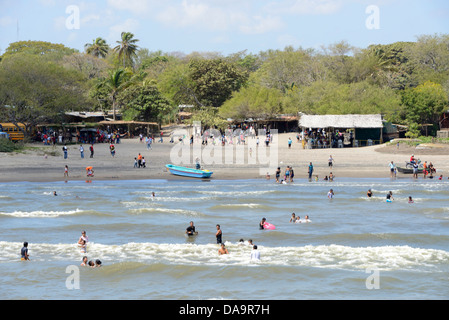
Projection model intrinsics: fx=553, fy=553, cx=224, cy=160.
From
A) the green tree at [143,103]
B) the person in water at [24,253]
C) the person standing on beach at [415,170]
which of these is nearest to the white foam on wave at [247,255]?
the person in water at [24,253]

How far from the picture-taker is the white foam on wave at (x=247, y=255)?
21609mm

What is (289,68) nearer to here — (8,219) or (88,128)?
(88,128)

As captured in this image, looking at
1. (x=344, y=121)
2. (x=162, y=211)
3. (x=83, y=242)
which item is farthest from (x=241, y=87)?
(x=83, y=242)

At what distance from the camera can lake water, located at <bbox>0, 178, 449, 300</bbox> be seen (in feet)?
63.4

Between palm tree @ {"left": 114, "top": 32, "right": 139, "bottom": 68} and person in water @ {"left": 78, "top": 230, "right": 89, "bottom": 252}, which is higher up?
palm tree @ {"left": 114, "top": 32, "right": 139, "bottom": 68}

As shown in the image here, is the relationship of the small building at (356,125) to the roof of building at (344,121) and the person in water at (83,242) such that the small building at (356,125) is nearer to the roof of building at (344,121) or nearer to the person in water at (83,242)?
the roof of building at (344,121)

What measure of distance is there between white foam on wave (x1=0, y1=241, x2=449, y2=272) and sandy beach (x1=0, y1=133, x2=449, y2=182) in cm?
1828

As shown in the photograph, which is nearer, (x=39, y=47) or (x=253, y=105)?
(x=253, y=105)

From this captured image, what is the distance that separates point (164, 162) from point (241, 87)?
1131 inches

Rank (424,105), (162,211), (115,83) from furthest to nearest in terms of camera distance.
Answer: (115,83) → (424,105) → (162,211)

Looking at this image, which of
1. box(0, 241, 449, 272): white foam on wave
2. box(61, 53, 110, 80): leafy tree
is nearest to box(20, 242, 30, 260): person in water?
box(0, 241, 449, 272): white foam on wave

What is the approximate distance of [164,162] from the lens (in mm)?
47500

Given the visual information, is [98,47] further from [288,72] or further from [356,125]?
[356,125]

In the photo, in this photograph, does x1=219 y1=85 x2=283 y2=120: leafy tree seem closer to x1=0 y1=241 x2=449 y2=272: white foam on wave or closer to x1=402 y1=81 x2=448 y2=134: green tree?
x1=402 y1=81 x2=448 y2=134: green tree
